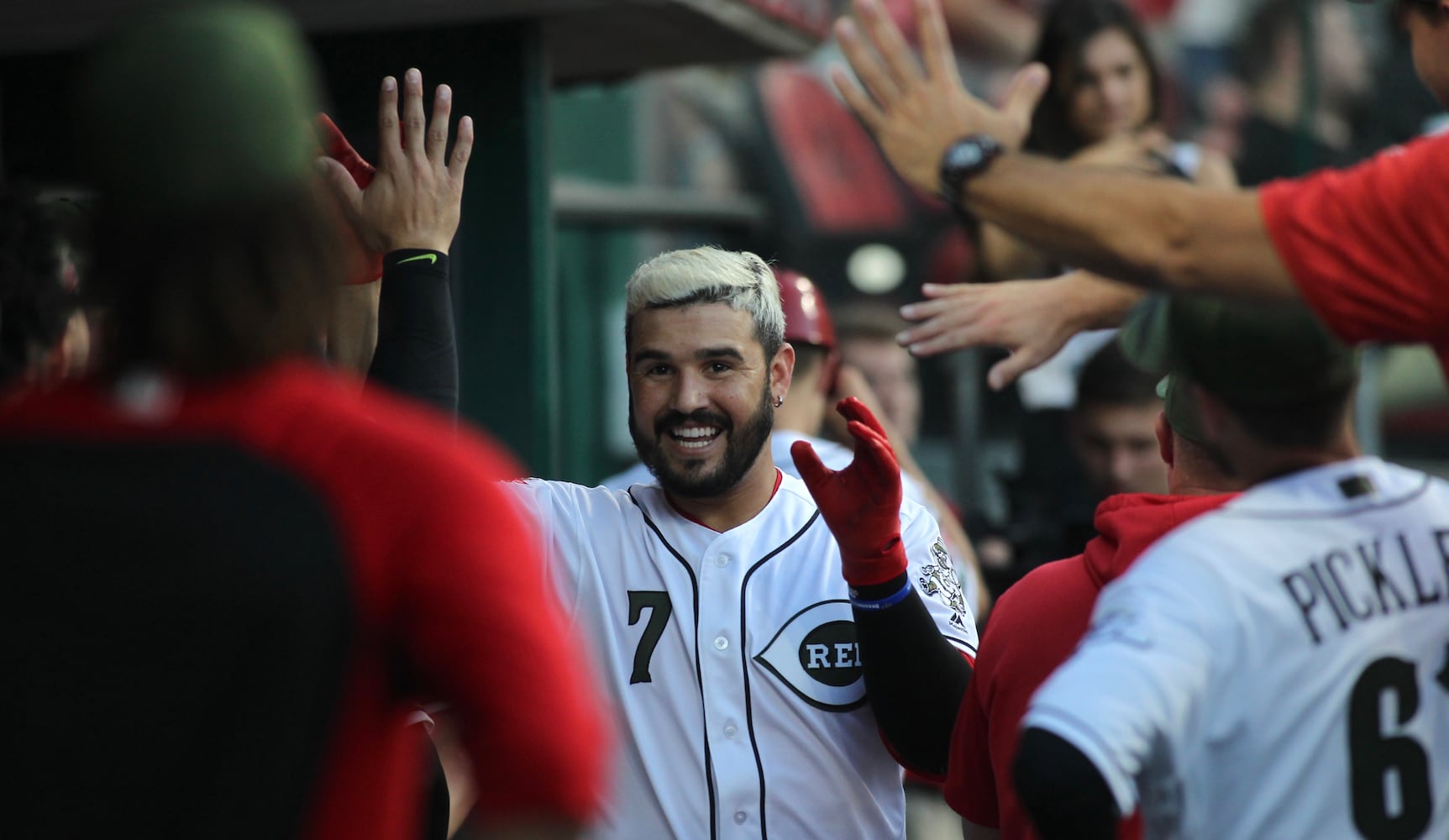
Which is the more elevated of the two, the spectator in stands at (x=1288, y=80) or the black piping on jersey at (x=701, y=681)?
the spectator in stands at (x=1288, y=80)

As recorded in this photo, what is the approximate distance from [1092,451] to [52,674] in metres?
3.35

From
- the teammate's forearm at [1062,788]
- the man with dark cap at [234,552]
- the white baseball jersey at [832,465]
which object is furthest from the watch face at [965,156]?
the white baseball jersey at [832,465]

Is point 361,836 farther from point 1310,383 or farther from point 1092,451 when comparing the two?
point 1092,451

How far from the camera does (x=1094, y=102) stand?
4953 mm

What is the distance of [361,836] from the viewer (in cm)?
140

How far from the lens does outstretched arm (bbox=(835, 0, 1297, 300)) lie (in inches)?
69.8

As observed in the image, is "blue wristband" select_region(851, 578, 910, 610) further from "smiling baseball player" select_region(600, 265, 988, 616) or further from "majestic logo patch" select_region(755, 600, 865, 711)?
"smiling baseball player" select_region(600, 265, 988, 616)

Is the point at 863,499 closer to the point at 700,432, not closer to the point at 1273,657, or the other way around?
the point at 700,432

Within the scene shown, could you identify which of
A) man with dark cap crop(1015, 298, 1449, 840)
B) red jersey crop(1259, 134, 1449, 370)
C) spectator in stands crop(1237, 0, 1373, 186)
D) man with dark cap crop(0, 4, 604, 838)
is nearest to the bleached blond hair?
man with dark cap crop(1015, 298, 1449, 840)

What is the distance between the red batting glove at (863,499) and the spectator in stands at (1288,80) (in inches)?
326

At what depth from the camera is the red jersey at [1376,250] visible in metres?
1.75

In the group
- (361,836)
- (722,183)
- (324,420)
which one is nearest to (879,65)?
(324,420)

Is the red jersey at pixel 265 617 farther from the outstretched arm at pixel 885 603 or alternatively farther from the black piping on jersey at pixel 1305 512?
the outstretched arm at pixel 885 603

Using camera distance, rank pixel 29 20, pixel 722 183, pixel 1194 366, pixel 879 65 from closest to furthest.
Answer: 1. pixel 1194 366
2. pixel 879 65
3. pixel 29 20
4. pixel 722 183
